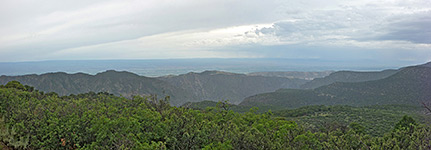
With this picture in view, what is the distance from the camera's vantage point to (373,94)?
87.7 m

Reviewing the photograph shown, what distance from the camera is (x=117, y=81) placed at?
388 ft

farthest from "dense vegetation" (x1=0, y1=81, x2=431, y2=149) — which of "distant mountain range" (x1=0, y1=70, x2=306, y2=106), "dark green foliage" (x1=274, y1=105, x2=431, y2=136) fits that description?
"distant mountain range" (x1=0, y1=70, x2=306, y2=106)

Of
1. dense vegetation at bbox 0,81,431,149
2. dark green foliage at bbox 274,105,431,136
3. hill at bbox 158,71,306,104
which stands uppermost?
dense vegetation at bbox 0,81,431,149

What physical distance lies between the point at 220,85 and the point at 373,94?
9766 cm

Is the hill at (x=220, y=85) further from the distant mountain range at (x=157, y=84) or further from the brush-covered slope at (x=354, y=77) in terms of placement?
the brush-covered slope at (x=354, y=77)

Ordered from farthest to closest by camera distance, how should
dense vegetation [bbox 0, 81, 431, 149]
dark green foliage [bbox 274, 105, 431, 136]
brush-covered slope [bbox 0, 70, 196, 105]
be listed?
1. brush-covered slope [bbox 0, 70, 196, 105]
2. dark green foliage [bbox 274, 105, 431, 136]
3. dense vegetation [bbox 0, 81, 431, 149]

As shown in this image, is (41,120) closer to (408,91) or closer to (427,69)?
(408,91)

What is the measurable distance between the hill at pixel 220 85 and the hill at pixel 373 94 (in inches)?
2111

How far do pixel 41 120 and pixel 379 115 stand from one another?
47.1 m

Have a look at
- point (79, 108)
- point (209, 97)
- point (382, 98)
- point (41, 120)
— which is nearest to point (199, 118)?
point (79, 108)

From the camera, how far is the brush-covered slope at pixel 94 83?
104 meters

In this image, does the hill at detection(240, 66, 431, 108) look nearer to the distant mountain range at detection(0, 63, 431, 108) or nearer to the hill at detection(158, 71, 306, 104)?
the distant mountain range at detection(0, 63, 431, 108)

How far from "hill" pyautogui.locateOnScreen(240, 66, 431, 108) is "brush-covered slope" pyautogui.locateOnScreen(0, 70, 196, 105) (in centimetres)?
4577

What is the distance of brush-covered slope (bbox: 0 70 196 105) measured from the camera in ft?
341
